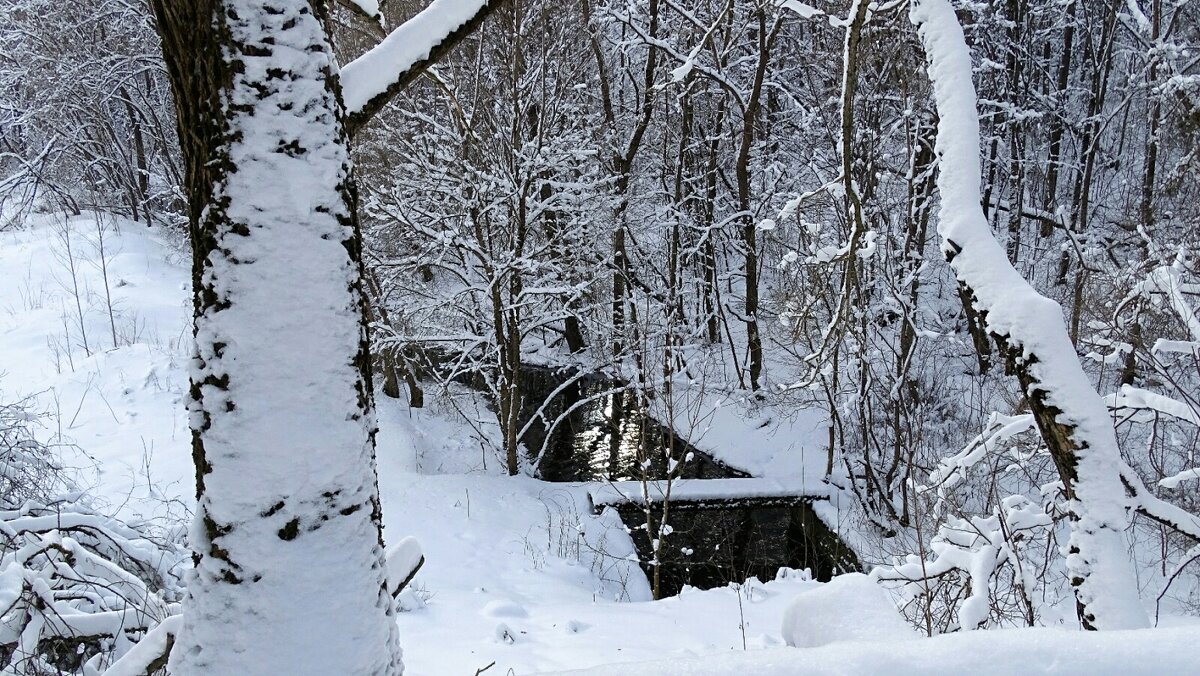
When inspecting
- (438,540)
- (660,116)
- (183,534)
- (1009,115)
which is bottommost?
(438,540)

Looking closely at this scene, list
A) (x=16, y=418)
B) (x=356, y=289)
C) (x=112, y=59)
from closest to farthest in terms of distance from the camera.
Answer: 1. (x=356, y=289)
2. (x=16, y=418)
3. (x=112, y=59)

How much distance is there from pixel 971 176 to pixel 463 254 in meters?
7.91

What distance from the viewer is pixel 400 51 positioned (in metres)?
1.46

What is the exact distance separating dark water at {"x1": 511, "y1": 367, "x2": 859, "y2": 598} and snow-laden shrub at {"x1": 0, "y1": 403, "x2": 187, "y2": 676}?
14.0ft

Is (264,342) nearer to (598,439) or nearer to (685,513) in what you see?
(685,513)

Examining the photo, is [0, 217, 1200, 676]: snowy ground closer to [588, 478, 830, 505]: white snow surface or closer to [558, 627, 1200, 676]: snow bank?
[558, 627, 1200, 676]: snow bank

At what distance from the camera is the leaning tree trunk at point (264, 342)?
3.99 ft

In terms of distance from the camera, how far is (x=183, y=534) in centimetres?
472

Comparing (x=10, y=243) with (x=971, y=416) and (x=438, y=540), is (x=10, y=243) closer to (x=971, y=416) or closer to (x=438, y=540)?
(x=438, y=540)

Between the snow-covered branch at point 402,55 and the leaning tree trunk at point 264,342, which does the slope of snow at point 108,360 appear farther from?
the snow-covered branch at point 402,55

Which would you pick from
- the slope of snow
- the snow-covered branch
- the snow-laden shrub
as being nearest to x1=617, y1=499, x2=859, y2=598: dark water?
the slope of snow

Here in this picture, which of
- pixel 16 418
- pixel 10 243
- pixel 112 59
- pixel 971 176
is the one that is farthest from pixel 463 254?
pixel 10 243

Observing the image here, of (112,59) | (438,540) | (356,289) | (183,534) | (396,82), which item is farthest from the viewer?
(112,59)

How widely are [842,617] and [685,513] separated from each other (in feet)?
26.3
